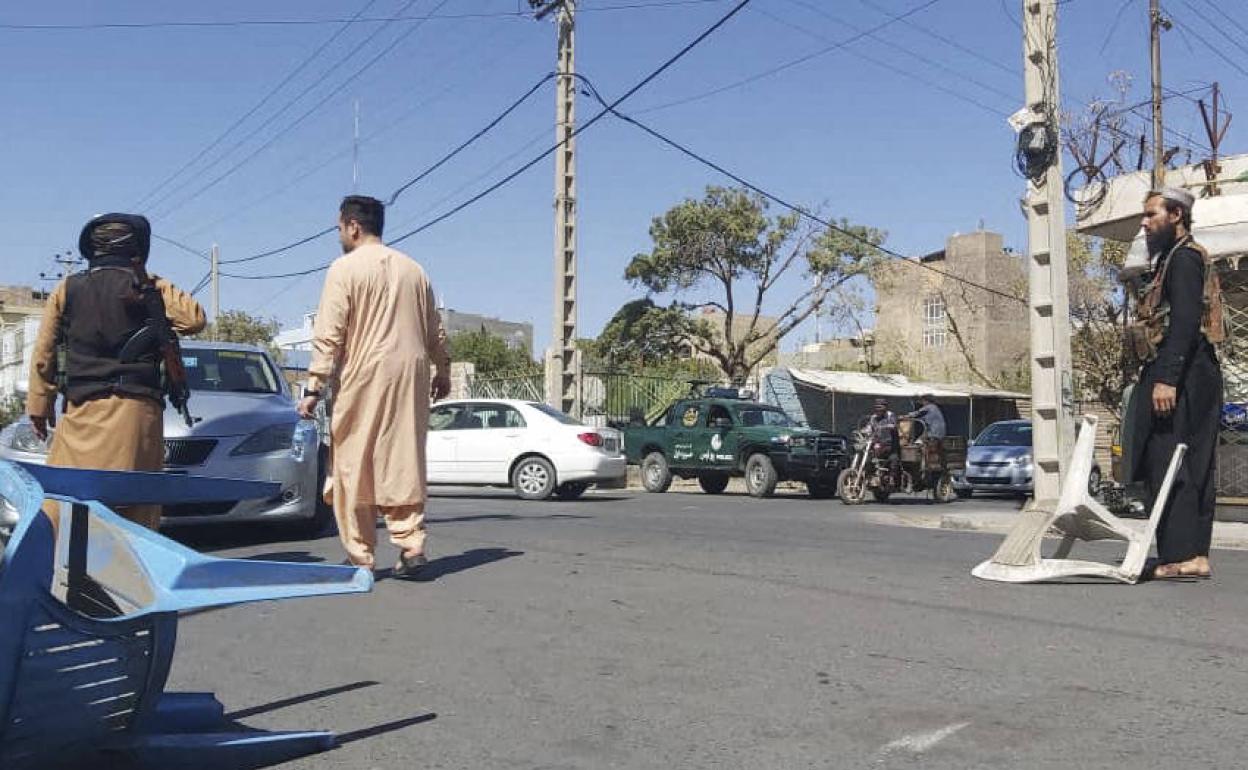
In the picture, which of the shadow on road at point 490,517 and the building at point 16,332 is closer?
the shadow on road at point 490,517

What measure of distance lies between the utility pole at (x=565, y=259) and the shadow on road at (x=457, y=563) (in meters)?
16.8

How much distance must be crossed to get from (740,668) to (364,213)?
126 inches

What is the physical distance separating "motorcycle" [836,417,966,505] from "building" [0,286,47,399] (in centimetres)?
4461

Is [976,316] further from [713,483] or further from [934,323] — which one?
[713,483]

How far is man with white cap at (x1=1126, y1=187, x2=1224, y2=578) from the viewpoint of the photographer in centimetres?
552

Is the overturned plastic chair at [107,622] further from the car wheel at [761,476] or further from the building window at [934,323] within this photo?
the building window at [934,323]

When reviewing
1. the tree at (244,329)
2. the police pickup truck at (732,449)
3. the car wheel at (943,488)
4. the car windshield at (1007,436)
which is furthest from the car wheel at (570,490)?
the tree at (244,329)

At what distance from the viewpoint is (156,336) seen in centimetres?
515

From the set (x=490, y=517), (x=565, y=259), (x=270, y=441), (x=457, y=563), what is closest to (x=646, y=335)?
(x=565, y=259)

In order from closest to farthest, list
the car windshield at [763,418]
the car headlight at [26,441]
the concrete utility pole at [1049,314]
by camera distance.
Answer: the car headlight at [26,441], the concrete utility pole at [1049,314], the car windshield at [763,418]

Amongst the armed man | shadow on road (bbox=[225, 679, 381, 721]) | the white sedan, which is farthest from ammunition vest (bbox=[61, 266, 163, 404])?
the white sedan

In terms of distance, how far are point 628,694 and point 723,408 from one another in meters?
16.8

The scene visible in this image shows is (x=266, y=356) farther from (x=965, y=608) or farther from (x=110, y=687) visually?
(x=110, y=687)

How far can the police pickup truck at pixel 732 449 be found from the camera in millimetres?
19188
